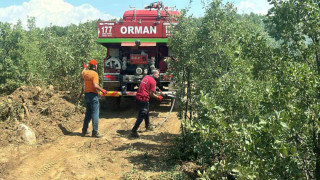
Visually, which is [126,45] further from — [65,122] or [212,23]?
[212,23]

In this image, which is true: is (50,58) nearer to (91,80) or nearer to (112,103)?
(112,103)

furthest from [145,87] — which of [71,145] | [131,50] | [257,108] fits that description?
[257,108]

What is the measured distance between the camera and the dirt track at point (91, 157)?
4.79m

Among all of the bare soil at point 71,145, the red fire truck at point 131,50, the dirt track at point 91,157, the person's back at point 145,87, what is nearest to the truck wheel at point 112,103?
the red fire truck at point 131,50

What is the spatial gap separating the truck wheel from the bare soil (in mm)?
999

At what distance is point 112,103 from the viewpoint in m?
10.5

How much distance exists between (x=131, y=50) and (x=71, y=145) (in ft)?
14.1

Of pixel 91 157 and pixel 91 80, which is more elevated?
pixel 91 80

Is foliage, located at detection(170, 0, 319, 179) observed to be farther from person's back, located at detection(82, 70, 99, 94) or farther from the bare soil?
person's back, located at detection(82, 70, 99, 94)

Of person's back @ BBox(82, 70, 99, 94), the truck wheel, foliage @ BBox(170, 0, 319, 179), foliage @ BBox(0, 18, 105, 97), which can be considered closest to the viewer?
foliage @ BBox(170, 0, 319, 179)

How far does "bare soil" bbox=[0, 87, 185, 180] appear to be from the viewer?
4863mm

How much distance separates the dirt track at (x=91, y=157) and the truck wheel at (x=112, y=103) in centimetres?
266

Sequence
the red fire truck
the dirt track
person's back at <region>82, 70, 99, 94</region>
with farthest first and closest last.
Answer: the red fire truck → person's back at <region>82, 70, 99, 94</region> → the dirt track

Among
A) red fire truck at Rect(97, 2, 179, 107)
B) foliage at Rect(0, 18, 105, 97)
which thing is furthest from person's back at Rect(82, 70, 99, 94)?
foliage at Rect(0, 18, 105, 97)
